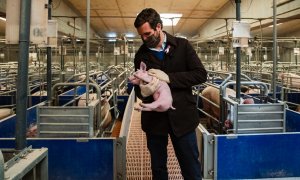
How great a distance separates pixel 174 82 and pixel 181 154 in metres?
0.46

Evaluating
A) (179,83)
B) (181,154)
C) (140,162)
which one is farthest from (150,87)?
(140,162)

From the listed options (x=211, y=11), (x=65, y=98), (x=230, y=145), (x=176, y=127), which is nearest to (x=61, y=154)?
(x=176, y=127)

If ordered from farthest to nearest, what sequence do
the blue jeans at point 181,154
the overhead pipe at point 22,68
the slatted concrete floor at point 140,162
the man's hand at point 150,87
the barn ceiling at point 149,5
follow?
1. the barn ceiling at point 149,5
2. the slatted concrete floor at point 140,162
3. the blue jeans at point 181,154
4. the man's hand at point 150,87
5. the overhead pipe at point 22,68

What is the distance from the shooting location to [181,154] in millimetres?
2105

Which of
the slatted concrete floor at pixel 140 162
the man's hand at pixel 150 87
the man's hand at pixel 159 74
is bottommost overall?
the slatted concrete floor at pixel 140 162

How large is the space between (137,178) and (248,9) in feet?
25.6

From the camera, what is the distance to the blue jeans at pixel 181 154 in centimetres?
208

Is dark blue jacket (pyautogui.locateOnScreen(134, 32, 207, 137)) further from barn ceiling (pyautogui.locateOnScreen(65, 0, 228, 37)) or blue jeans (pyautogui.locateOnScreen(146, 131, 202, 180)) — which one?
barn ceiling (pyautogui.locateOnScreen(65, 0, 228, 37))

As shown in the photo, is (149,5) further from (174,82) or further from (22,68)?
(22,68)

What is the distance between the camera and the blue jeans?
2078mm

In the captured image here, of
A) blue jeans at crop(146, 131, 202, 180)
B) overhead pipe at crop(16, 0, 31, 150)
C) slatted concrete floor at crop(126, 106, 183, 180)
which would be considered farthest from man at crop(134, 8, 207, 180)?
slatted concrete floor at crop(126, 106, 183, 180)

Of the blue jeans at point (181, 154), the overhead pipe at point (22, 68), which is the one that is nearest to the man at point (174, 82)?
the blue jeans at point (181, 154)

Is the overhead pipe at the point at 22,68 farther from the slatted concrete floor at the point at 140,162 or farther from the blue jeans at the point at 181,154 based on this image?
the slatted concrete floor at the point at 140,162

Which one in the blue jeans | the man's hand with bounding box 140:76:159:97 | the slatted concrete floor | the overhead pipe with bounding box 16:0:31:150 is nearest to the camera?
the overhead pipe with bounding box 16:0:31:150
